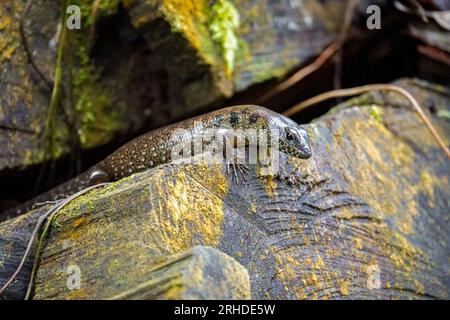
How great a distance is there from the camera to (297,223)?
9.16 ft

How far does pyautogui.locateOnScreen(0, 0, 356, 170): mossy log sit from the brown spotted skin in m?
0.34

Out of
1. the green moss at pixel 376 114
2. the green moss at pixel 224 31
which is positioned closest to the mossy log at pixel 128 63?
the green moss at pixel 224 31

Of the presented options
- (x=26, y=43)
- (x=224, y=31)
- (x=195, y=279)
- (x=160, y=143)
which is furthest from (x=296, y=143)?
(x=26, y=43)

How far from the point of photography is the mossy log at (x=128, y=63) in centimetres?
362

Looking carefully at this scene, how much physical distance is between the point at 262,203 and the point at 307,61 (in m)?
2.07

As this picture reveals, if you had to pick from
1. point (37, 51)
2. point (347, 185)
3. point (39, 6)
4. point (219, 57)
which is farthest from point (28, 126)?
point (347, 185)

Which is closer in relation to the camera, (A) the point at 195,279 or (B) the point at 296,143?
(A) the point at 195,279

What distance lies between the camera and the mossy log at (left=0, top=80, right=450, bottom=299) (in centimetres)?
225

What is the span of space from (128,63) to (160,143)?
30.7 inches

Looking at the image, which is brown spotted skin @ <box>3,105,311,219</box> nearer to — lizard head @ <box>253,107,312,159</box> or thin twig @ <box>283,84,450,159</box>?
lizard head @ <box>253,107,312,159</box>

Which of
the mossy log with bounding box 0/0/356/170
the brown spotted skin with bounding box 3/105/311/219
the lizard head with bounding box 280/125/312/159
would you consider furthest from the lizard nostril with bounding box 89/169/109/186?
the lizard head with bounding box 280/125/312/159

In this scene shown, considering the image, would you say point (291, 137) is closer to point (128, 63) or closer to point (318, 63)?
point (128, 63)

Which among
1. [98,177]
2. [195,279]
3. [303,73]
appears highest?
[303,73]

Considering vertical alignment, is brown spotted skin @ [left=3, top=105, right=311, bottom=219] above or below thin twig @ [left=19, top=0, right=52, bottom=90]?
below
